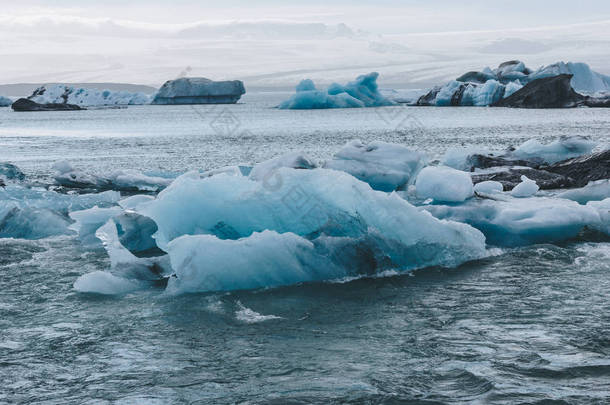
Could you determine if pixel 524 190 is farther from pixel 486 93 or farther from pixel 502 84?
pixel 502 84

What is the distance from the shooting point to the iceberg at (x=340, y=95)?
5812 centimetres

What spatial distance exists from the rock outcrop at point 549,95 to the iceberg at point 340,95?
12.0 m

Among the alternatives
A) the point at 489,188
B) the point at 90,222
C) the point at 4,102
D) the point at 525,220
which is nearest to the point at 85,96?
the point at 4,102

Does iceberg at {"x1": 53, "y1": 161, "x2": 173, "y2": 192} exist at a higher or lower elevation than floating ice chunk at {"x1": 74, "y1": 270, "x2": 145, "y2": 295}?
higher

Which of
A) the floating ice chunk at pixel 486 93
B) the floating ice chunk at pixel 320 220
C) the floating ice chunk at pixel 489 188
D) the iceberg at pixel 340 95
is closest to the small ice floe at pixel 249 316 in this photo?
the floating ice chunk at pixel 320 220

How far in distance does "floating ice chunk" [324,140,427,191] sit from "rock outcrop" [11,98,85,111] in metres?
77.0

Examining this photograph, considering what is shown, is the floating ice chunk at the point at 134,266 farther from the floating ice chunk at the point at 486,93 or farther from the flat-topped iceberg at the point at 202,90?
the flat-topped iceberg at the point at 202,90

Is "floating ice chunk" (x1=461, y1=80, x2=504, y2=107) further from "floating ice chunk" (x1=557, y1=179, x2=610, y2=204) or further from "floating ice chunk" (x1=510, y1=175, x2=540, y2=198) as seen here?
"floating ice chunk" (x1=510, y1=175, x2=540, y2=198)

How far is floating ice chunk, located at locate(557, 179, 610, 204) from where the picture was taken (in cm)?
871

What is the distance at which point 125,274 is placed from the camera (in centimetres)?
601

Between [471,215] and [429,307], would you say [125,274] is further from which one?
[471,215]

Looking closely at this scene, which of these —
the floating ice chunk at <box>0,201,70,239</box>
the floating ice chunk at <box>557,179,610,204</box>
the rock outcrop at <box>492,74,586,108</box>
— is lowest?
the floating ice chunk at <box>0,201,70,239</box>

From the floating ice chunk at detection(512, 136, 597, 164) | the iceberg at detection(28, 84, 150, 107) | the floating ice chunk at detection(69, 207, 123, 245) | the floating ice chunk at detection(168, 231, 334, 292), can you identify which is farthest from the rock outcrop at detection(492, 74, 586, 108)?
the floating ice chunk at detection(168, 231, 334, 292)

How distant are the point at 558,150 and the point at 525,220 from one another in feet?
21.3
